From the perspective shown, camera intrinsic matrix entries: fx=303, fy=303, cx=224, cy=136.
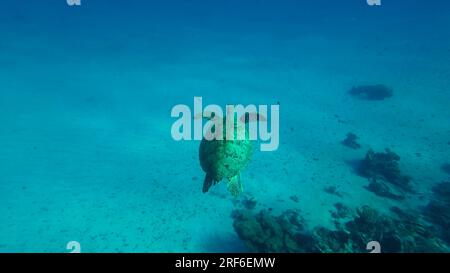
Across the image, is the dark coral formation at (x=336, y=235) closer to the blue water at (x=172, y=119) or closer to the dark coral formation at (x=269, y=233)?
the dark coral formation at (x=269, y=233)

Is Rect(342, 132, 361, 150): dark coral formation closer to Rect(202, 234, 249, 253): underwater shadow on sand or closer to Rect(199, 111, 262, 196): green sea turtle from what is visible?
Rect(202, 234, 249, 253): underwater shadow on sand

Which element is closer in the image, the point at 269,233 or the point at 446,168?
the point at 269,233

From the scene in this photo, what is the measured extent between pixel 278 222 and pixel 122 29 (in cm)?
3012

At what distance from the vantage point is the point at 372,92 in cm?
2006

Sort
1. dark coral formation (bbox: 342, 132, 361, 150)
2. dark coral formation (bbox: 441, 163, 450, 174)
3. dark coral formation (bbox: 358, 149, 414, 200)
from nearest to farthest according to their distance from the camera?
dark coral formation (bbox: 358, 149, 414, 200)
dark coral formation (bbox: 441, 163, 450, 174)
dark coral formation (bbox: 342, 132, 361, 150)

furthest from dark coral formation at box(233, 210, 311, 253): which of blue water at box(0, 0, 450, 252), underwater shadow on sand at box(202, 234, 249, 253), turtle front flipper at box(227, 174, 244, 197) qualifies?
turtle front flipper at box(227, 174, 244, 197)

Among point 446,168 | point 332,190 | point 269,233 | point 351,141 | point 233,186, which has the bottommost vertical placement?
point 269,233

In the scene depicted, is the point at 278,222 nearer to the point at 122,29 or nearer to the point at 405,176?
the point at 405,176

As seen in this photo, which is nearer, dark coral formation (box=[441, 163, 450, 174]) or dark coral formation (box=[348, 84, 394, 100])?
dark coral formation (box=[441, 163, 450, 174])

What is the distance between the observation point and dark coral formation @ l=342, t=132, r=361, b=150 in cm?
1422

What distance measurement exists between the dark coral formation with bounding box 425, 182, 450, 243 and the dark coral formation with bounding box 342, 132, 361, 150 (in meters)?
3.56

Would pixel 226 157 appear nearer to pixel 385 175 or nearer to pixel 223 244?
pixel 223 244

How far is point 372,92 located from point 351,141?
742 centimetres

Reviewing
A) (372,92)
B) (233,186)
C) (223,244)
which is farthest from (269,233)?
(372,92)
